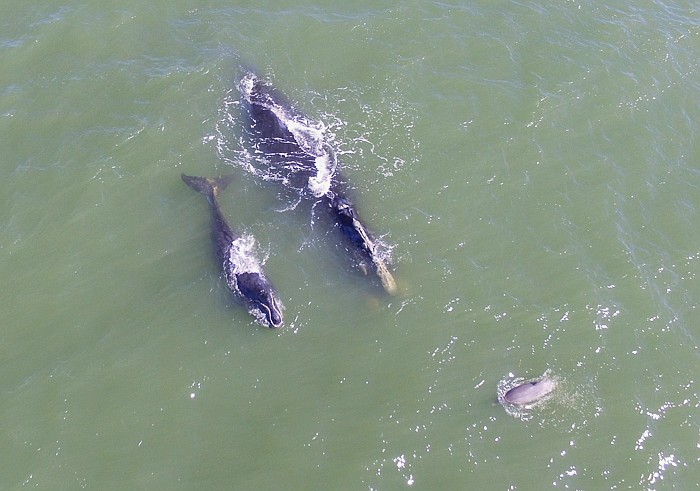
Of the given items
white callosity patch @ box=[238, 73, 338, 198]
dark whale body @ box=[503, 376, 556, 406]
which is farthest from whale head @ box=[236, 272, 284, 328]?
dark whale body @ box=[503, 376, 556, 406]

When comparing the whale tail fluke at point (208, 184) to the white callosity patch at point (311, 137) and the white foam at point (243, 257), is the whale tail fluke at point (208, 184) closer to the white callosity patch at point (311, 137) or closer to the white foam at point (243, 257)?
the white foam at point (243, 257)

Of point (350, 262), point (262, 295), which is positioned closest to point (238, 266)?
point (262, 295)

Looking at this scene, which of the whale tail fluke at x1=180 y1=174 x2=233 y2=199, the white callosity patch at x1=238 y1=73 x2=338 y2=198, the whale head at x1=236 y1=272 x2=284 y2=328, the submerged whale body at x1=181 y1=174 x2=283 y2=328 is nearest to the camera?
the whale head at x1=236 y1=272 x2=284 y2=328

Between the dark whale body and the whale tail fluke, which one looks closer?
the dark whale body

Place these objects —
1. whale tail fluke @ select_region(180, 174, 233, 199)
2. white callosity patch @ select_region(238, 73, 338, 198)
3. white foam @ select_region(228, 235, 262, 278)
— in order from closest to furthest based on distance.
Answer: white foam @ select_region(228, 235, 262, 278) → whale tail fluke @ select_region(180, 174, 233, 199) → white callosity patch @ select_region(238, 73, 338, 198)

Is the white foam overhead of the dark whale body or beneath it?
overhead

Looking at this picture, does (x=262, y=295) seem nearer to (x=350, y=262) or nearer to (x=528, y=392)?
(x=350, y=262)

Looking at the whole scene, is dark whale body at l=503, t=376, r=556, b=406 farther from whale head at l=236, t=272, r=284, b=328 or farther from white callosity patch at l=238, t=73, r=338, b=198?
white callosity patch at l=238, t=73, r=338, b=198

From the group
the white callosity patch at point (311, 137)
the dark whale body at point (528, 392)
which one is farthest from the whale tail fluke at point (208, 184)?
the dark whale body at point (528, 392)
